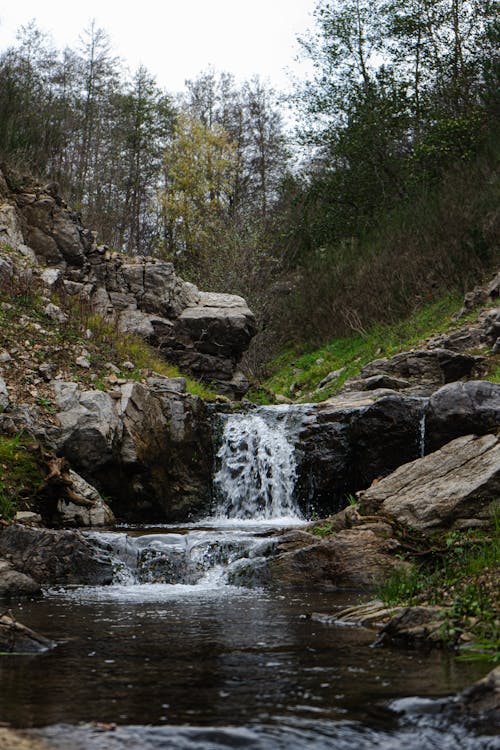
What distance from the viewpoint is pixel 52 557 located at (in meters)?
7.55

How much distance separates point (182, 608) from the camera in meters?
6.15

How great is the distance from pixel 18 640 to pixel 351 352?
16209 millimetres

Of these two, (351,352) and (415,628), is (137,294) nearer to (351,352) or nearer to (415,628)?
(351,352)

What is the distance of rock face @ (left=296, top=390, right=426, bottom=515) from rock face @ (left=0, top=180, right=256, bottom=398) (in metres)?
5.24

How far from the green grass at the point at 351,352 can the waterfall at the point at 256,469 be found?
4106 mm

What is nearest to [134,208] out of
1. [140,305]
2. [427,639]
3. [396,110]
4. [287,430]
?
[396,110]

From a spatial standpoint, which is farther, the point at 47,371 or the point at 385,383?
the point at 385,383

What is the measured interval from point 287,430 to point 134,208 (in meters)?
20.2

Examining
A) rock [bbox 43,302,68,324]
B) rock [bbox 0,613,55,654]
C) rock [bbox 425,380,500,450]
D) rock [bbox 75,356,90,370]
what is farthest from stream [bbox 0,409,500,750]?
rock [bbox 43,302,68,324]

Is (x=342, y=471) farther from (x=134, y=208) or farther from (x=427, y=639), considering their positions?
(x=134, y=208)

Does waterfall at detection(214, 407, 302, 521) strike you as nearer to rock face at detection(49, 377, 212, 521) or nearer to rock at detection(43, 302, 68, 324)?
rock face at detection(49, 377, 212, 521)

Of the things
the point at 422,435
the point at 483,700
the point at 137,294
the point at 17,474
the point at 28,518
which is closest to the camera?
the point at 483,700

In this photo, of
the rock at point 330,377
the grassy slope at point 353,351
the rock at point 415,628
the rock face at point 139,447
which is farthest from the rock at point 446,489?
Result: the rock at point 330,377

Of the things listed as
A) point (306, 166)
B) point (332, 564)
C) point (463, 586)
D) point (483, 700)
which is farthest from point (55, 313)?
point (306, 166)
